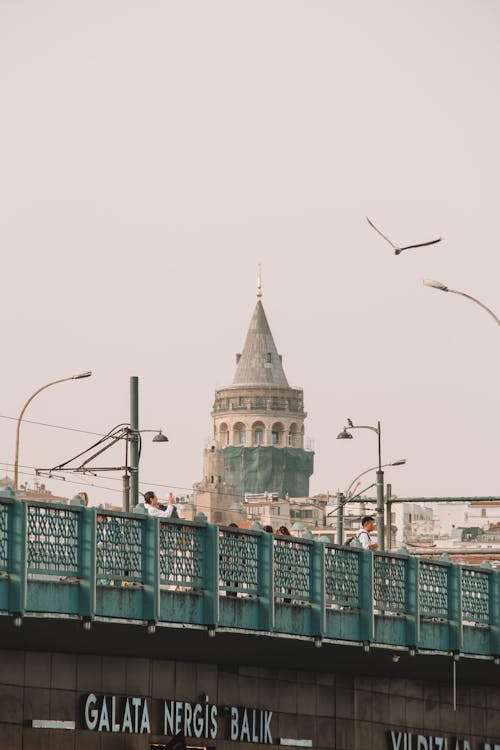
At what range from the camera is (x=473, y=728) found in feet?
147

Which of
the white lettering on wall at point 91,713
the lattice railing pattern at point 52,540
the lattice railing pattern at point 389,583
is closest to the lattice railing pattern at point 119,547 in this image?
the lattice railing pattern at point 52,540

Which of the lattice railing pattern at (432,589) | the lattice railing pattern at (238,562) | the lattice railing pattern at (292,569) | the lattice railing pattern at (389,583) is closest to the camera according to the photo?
the lattice railing pattern at (238,562)

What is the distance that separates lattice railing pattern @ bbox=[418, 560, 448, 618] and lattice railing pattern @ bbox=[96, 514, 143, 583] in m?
9.64

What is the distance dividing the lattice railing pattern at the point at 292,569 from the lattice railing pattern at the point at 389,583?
2485mm

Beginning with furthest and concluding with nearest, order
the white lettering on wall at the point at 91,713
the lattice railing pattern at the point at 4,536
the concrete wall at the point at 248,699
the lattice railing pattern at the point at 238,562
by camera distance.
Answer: the white lettering on wall at the point at 91,713 < the lattice railing pattern at the point at 238,562 < the concrete wall at the point at 248,699 < the lattice railing pattern at the point at 4,536

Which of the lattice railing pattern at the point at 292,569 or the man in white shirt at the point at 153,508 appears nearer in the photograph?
the man in white shirt at the point at 153,508

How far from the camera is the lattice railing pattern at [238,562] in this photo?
108 feet

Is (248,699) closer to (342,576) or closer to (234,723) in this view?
(234,723)

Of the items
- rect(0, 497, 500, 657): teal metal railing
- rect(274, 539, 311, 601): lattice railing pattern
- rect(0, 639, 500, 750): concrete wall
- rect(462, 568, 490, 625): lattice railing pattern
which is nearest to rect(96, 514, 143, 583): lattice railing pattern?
rect(0, 497, 500, 657): teal metal railing

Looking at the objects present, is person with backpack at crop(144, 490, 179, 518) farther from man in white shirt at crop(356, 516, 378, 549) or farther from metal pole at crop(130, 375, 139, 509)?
metal pole at crop(130, 375, 139, 509)

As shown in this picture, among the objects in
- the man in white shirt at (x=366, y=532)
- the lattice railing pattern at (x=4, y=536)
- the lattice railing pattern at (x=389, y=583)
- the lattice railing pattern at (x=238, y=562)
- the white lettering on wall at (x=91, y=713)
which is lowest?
the white lettering on wall at (x=91, y=713)

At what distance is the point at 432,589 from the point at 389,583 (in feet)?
6.60

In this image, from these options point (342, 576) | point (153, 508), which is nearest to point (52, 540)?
point (153, 508)

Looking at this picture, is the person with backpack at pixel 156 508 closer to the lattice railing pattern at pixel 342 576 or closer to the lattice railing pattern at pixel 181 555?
the lattice railing pattern at pixel 181 555
